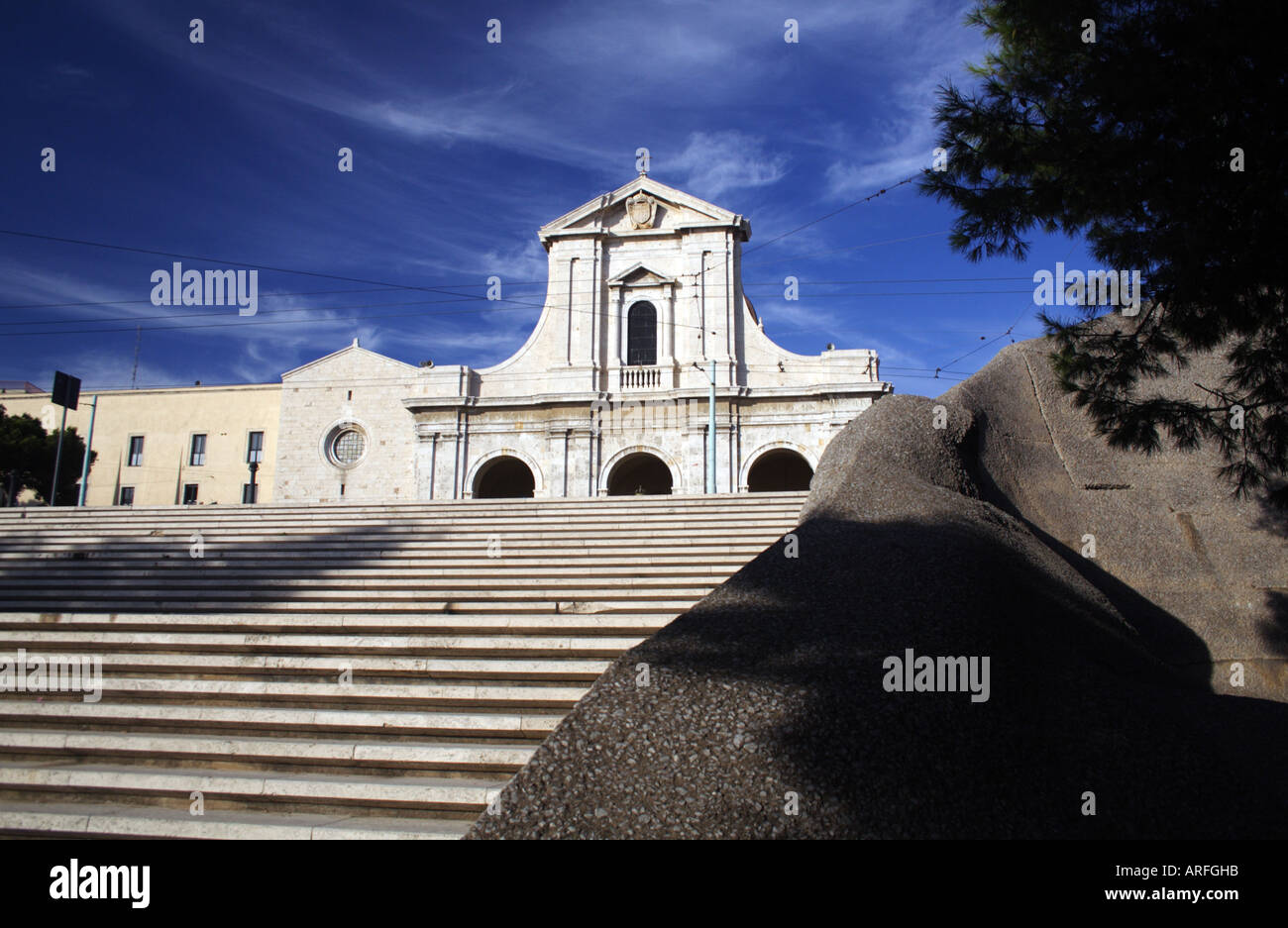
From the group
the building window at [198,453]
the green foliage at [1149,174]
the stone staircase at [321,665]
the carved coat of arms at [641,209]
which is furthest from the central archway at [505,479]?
the green foliage at [1149,174]

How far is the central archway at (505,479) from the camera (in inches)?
1049

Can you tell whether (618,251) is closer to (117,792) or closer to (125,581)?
(125,581)

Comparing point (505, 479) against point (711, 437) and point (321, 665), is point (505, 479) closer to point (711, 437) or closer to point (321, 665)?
point (711, 437)

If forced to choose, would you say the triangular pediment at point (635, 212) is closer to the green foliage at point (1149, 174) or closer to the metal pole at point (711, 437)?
the metal pole at point (711, 437)

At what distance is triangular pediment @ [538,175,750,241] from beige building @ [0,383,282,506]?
639 inches

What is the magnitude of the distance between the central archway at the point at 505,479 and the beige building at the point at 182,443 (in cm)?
1223

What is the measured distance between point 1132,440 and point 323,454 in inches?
1107

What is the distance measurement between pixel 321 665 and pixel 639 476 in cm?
2271

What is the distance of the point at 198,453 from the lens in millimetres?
35656

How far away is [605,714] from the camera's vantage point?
387 centimetres

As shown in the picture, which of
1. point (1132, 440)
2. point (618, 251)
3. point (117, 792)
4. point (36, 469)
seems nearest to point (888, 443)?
point (1132, 440)

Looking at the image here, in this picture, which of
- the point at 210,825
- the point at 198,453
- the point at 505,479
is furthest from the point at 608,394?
the point at 210,825

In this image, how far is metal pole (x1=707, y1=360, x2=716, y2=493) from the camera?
23.0 metres

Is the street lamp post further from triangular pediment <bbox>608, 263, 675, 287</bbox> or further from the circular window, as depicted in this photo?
the circular window
